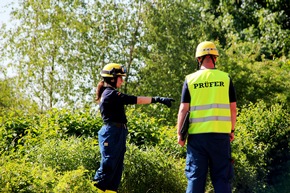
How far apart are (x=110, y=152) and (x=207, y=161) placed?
1533 mm

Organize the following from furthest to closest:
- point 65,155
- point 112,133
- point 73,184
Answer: point 65,155 < point 112,133 < point 73,184

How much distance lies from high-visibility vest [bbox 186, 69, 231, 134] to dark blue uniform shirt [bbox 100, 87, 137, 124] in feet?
3.94

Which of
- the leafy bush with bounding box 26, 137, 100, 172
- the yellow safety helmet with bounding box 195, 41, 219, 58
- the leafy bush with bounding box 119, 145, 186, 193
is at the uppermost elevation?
the yellow safety helmet with bounding box 195, 41, 219, 58

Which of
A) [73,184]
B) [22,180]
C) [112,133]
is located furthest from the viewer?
[112,133]

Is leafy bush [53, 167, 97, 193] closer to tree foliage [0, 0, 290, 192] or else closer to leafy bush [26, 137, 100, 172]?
leafy bush [26, 137, 100, 172]

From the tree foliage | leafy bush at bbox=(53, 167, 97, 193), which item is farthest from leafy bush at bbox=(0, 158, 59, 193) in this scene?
the tree foliage

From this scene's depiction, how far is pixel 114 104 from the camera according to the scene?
8.88 m

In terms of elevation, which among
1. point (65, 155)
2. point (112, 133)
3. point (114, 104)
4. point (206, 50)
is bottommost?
point (65, 155)

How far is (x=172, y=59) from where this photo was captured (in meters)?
24.5

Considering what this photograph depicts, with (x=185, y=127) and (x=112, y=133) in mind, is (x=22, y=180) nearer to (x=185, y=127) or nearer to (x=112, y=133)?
(x=112, y=133)

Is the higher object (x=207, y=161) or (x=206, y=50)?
(x=206, y=50)

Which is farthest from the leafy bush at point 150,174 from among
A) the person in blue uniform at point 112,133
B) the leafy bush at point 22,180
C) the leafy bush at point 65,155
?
the leafy bush at point 22,180

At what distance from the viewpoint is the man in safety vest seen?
7715mm

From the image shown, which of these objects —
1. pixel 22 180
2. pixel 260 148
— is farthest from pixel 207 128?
pixel 260 148
